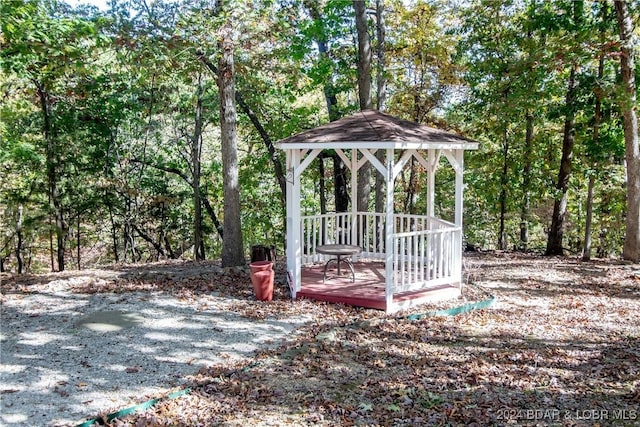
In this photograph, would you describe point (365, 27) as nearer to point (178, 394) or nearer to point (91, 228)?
point (178, 394)

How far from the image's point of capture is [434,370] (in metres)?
4.80

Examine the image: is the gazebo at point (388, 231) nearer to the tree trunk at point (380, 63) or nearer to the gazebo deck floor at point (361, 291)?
the gazebo deck floor at point (361, 291)

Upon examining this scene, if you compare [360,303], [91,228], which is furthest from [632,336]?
[91,228]

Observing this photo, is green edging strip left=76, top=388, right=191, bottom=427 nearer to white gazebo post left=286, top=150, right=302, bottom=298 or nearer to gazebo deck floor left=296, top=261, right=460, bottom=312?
gazebo deck floor left=296, top=261, right=460, bottom=312

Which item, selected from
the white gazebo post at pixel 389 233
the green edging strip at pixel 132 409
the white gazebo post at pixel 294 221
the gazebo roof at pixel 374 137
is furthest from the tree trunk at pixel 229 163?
the green edging strip at pixel 132 409

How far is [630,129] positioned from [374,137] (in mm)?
6288

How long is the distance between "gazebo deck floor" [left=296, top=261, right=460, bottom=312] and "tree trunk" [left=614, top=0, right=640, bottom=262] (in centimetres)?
499

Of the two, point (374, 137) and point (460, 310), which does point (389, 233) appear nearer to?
point (374, 137)

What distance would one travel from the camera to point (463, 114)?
44.2 ft

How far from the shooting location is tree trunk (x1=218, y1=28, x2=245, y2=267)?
28.7ft

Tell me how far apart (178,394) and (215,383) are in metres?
0.39

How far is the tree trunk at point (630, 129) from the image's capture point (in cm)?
902

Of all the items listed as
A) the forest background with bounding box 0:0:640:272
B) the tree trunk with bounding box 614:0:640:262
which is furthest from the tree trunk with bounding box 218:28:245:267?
the tree trunk with bounding box 614:0:640:262

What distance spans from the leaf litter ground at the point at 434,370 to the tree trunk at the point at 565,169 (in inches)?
185
